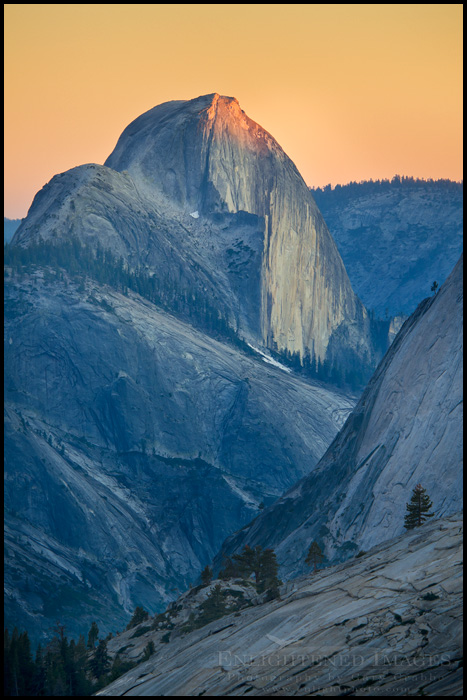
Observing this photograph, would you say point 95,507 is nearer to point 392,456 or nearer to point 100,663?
point 392,456

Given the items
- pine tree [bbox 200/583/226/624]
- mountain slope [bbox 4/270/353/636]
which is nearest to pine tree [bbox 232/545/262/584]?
pine tree [bbox 200/583/226/624]

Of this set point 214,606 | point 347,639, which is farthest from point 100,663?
point 347,639

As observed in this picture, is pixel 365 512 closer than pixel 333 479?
Yes

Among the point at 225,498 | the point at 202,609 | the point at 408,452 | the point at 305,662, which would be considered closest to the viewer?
the point at 305,662

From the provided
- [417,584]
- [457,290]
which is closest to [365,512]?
[457,290]

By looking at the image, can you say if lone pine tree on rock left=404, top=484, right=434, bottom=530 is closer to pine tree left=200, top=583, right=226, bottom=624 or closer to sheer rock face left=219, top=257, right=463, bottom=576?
sheer rock face left=219, top=257, right=463, bottom=576

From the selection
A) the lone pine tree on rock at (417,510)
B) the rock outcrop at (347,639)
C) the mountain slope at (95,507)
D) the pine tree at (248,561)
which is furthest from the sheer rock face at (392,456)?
the mountain slope at (95,507)

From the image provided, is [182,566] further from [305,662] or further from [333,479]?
[305,662]
